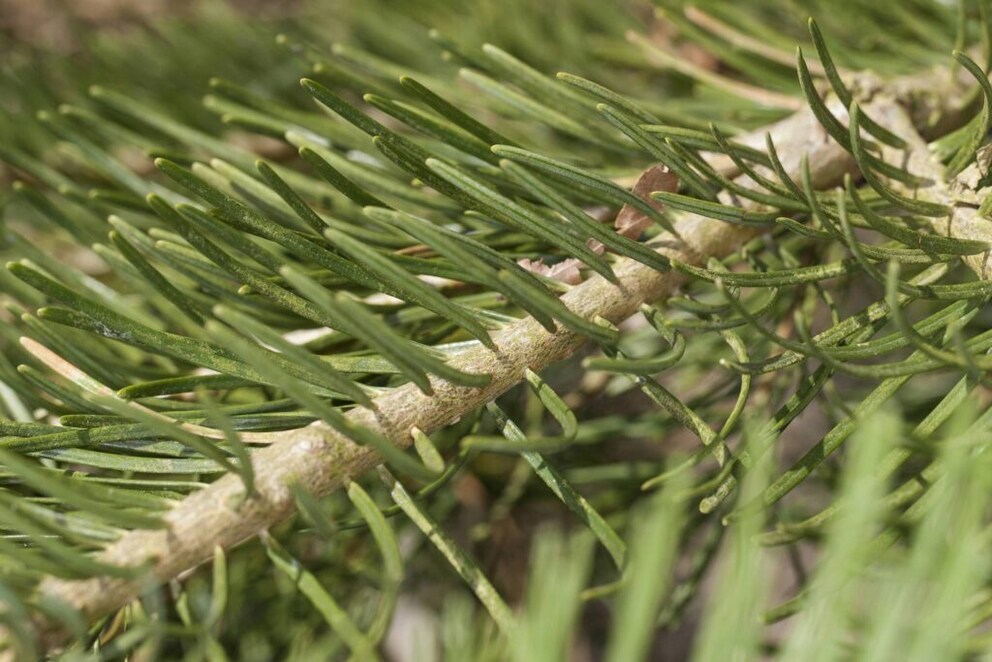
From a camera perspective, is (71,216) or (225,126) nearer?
(71,216)

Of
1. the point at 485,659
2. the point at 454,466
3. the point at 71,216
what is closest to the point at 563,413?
the point at 454,466

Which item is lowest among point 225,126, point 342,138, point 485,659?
point 485,659

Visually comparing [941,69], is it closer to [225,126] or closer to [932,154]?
[932,154]

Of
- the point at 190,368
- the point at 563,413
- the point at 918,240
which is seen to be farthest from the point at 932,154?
the point at 190,368

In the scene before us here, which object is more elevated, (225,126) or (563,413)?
(225,126)

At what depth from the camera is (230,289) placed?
1.19 feet

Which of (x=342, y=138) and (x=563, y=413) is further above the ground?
(x=342, y=138)

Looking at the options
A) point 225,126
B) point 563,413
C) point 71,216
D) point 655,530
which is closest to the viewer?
point 655,530

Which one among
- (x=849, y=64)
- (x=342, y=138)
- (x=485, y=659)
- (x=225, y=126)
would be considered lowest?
(x=485, y=659)

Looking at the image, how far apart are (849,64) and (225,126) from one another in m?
0.39

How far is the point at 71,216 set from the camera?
17.5 inches

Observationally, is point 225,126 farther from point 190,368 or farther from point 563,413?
point 563,413

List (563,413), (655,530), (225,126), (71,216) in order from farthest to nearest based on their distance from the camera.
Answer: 1. (225,126)
2. (71,216)
3. (563,413)
4. (655,530)

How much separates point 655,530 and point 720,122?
1.07 feet
